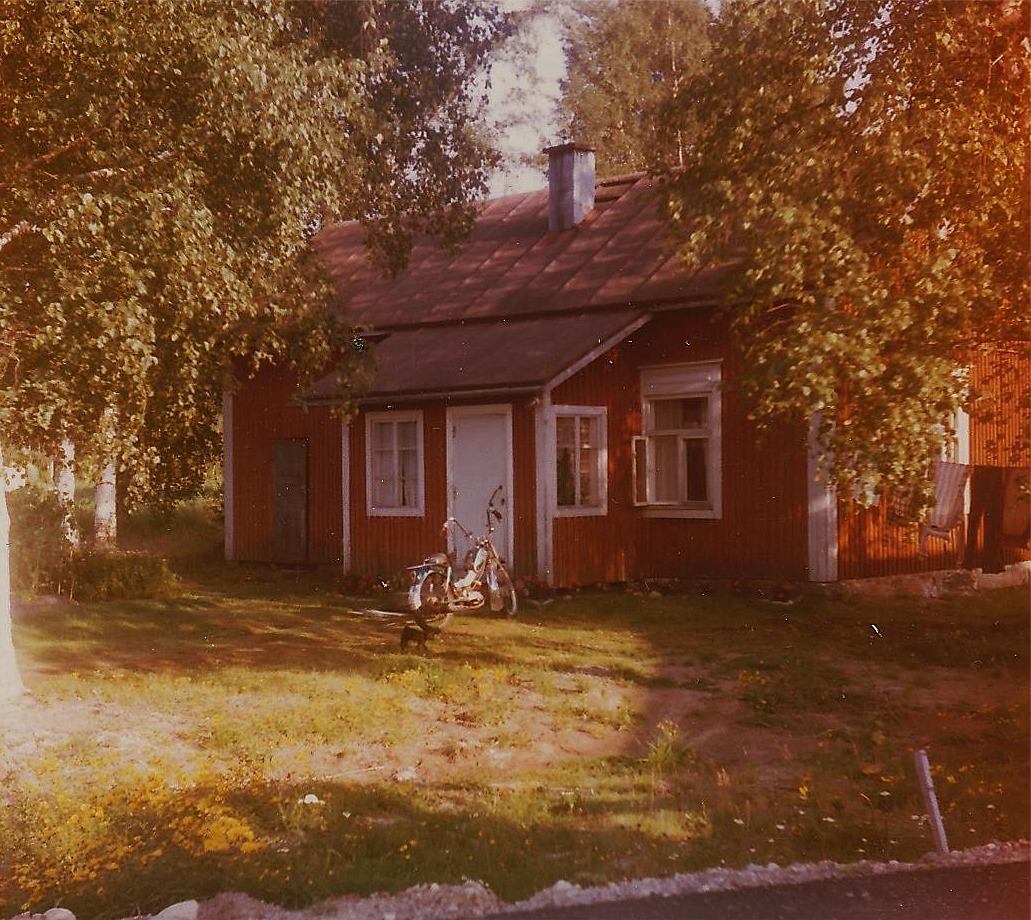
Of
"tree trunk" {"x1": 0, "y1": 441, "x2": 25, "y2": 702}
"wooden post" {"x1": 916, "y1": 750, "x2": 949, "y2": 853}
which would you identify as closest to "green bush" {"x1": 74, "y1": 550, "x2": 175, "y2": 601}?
"tree trunk" {"x1": 0, "y1": 441, "x2": 25, "y2": 702}

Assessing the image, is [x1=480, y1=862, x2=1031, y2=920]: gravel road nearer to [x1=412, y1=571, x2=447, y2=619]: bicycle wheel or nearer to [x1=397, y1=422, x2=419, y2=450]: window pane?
[x1=412, y1=571, x2=447, y2=619]: bicycle wheel

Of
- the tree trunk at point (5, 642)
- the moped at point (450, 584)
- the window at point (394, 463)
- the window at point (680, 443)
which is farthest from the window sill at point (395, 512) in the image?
the tree trunk at point (5, 642)

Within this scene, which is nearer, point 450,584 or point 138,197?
point 138,197

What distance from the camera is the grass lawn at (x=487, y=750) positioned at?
257 inches

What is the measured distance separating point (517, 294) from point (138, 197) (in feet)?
35.5

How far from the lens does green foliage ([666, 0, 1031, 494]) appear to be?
9.79 m

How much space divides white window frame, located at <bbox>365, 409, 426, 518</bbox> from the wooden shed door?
2769 mm

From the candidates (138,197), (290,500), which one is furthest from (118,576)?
(138,197)

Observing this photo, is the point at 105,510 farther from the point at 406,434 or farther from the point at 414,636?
the point at 414,636

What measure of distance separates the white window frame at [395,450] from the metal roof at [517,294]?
0.74m

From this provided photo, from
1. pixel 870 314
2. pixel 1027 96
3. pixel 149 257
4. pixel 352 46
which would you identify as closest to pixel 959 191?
pixel 1027 96

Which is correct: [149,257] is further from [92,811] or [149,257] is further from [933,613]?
[933,613]

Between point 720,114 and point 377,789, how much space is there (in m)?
7.87

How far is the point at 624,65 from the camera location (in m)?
34.1
